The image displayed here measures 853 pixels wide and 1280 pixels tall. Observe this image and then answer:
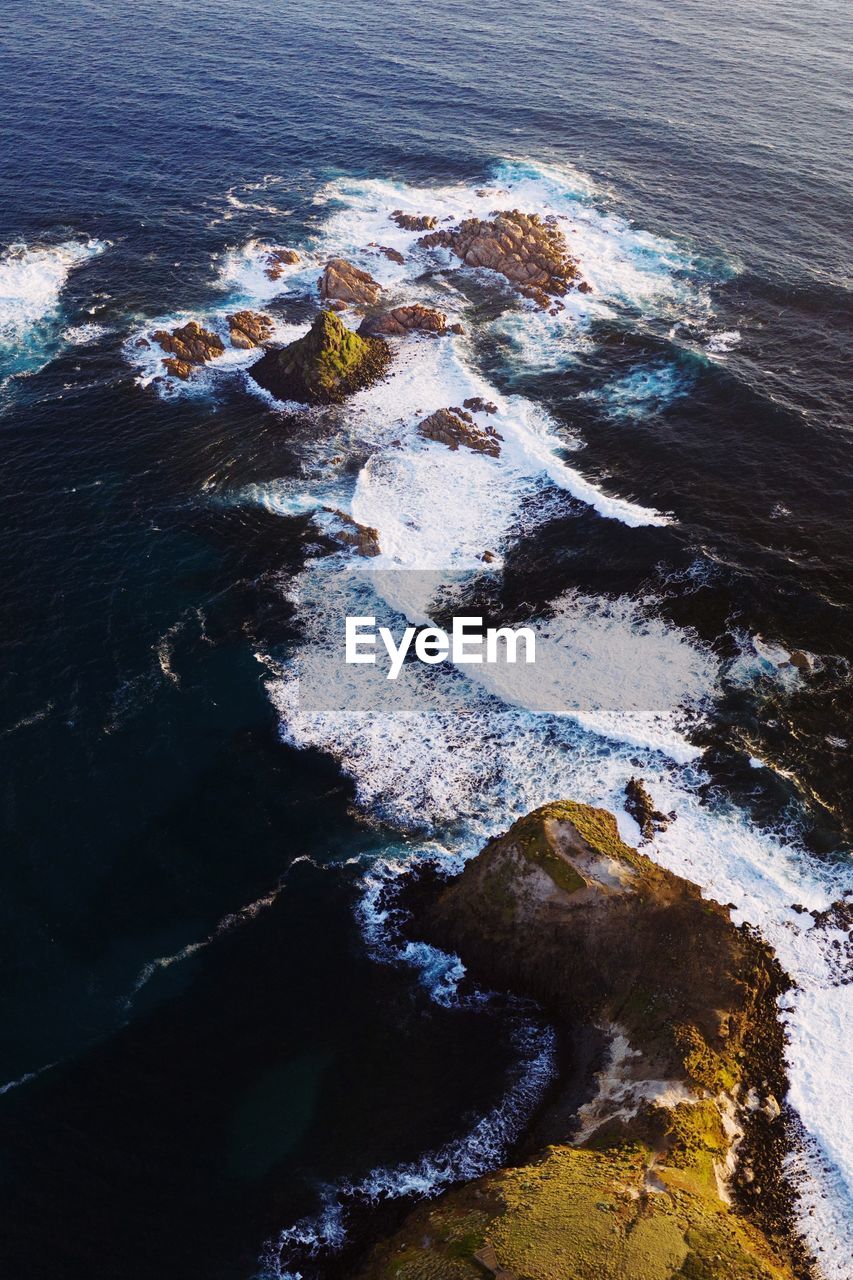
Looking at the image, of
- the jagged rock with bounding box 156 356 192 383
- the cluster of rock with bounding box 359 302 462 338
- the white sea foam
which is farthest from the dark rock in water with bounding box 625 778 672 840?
the white sea foam

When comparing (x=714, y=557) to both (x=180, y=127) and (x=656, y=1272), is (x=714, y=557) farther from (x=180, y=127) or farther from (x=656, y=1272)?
(x=180, y=127)

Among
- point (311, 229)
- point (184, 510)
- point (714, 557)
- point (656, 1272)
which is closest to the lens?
point (656, 1272)

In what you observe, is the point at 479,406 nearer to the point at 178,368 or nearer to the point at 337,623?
the point at 337,623

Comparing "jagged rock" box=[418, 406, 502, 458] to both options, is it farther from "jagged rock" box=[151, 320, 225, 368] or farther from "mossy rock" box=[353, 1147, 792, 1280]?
"mossy rock" box=[353, 1147, 792, 1280]

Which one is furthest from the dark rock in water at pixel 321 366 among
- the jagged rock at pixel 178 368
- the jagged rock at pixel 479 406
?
the jagged rock at pixel 479 406

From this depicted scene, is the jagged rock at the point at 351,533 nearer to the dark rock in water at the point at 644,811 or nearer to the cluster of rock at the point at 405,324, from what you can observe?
the cluster of rock at the point at 405,324

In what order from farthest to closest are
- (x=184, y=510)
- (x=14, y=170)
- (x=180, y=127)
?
1. (x=180, y=127)
2. (x=14, y=170)
3. (x=184, y=510)

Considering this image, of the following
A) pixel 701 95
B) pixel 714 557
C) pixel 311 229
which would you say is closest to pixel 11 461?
pixel 311 229
